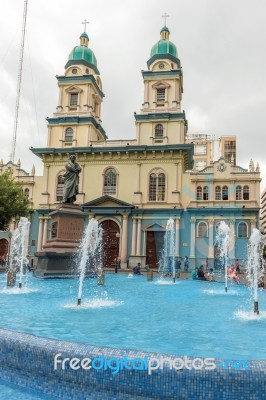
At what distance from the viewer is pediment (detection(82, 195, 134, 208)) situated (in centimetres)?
3519

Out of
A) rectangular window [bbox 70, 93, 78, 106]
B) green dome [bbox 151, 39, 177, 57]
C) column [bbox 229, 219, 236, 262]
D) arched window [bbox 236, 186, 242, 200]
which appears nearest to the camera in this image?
column [bbox 229, 219, 236, 262]

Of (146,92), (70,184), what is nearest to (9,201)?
(70,184)

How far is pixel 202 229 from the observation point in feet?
115

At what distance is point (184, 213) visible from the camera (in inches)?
1394

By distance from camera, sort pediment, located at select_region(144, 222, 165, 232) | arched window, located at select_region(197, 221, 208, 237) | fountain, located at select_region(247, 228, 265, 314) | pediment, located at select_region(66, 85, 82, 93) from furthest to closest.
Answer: pediment, located at select_region(66, 85, 82, 93) < pediment, located at select_region(144, 222, 165, 232) < arched window, located at select_region(197, 221, 208, 237) < fountain, located at select_region(247, 228, 265, 314)

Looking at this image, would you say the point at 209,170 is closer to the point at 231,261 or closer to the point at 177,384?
the point at 231,261

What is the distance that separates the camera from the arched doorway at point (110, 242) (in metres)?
35.7

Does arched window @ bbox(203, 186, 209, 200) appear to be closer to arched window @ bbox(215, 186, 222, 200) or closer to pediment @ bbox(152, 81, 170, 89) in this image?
arched window @ bbox(215, 186, 222, 200)

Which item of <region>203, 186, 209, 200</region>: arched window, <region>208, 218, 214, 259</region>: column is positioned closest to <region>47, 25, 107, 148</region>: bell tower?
<region>203, 186, 209, 200</region>: arched window

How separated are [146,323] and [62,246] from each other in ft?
35.9

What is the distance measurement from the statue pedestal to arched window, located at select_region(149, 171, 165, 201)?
17630mm

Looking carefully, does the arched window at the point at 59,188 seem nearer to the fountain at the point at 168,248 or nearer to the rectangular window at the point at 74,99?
the rectangular window at the point at 74,99

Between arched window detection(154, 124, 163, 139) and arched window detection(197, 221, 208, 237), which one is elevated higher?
arched window detection(154, 124, 163, 139)

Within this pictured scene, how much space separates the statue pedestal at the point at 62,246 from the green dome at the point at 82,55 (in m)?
27.4
